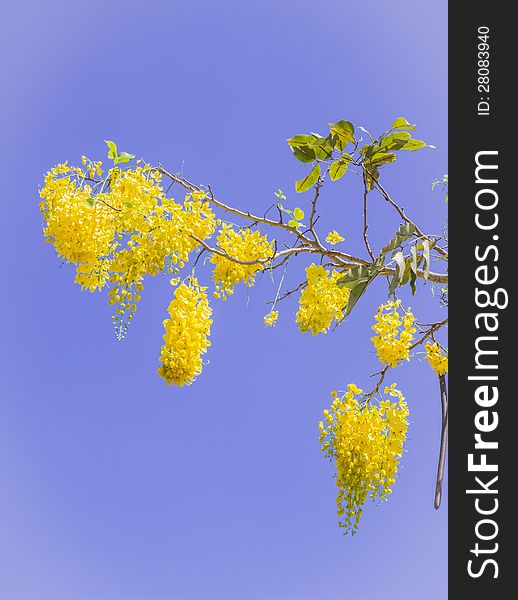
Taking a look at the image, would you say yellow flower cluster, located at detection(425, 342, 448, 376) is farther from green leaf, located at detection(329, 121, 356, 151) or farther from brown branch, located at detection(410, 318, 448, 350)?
green leaf, located at detection(329, 121, 356, 151)

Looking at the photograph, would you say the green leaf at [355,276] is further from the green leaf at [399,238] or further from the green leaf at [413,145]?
the green leaf at [413,145]

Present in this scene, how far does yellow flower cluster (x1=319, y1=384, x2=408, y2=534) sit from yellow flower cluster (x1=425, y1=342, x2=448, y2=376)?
21cm

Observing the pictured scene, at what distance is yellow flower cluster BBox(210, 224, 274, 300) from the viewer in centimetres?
273

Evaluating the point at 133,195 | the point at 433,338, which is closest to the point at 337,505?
the point at 433,338

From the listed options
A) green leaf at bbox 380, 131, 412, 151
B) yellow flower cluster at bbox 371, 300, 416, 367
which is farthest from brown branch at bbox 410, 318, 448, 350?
green leaf at bbox 380, 131, 412, 151

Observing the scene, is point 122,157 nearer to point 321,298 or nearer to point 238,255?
point 238,255

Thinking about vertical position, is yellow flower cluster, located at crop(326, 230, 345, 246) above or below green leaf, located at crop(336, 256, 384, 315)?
above

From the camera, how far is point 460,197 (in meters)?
2.06

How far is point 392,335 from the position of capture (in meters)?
2.83

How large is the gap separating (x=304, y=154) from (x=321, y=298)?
664mm

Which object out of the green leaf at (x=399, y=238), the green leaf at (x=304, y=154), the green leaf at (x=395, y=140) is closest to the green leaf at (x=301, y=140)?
the green leaf at (x=304, y=154)

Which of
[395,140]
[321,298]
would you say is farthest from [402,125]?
[321,298]

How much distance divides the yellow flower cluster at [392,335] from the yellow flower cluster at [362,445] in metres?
0.19
